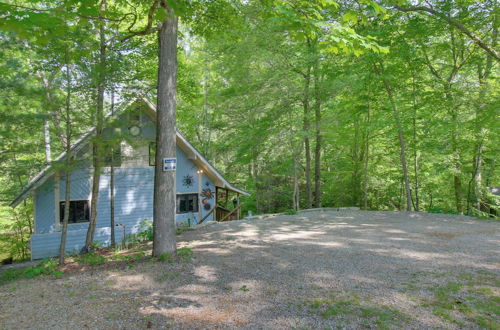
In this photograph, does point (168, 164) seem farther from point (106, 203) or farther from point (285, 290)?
point (106, 203)

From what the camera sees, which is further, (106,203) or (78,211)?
(106,203)

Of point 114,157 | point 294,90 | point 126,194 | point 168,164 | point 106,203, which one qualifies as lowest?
point 106,203

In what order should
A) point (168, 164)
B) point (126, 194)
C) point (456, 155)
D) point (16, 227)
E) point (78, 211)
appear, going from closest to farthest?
point (168, 164) < point (78, 211) < point (126, 194) < point (456, 155) < point (16, 227)

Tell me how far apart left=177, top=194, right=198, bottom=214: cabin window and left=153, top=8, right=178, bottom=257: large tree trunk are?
8.29 metres

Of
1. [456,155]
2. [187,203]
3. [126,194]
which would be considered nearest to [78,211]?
[126,194]

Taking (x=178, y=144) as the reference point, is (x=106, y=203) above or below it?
below

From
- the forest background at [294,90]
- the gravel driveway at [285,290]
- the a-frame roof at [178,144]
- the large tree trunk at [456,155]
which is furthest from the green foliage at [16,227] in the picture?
the large tree trunk at [456,155]

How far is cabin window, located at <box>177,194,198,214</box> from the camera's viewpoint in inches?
562

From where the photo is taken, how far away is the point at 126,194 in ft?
41.9

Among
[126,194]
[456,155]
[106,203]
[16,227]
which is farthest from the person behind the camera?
[16,227]

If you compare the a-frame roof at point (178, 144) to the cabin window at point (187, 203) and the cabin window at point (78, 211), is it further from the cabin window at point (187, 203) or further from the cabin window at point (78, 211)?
the cabin window at point (78, 211)

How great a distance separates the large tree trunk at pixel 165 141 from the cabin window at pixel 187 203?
326 inches

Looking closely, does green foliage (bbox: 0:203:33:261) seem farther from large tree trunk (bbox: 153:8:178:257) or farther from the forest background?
large tree trunk (bbox: 153:8:178:257)

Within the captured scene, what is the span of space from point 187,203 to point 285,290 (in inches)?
424
